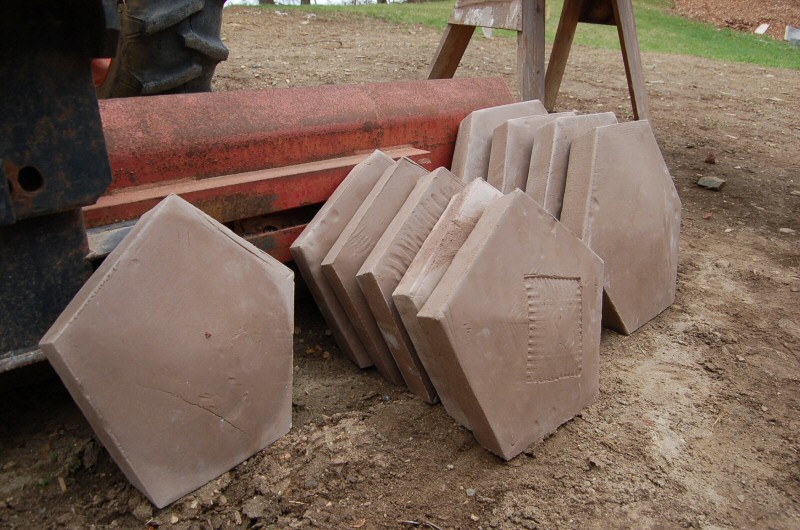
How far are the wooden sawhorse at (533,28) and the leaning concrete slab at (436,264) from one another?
208cm

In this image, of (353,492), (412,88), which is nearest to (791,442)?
(353,492)

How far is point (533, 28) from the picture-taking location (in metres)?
4.00

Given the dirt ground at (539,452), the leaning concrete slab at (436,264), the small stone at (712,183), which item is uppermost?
the leaning concrete slab at (436,264)

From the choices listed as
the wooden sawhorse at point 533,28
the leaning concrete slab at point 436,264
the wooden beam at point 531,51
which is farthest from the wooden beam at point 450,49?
the leaning concrete slab at point 436,264

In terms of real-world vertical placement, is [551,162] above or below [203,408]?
above

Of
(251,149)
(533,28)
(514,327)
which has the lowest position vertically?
(514,327)

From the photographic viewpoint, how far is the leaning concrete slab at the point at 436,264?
200 cm

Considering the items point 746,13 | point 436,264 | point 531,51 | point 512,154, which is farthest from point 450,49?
point 746,13

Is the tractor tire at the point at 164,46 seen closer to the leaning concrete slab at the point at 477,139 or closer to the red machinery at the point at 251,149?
the red machinery at the point at 251,149

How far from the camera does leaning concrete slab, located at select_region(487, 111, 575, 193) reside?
9.55 feet

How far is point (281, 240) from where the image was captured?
102 inches

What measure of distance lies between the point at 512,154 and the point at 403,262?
3.25 ft

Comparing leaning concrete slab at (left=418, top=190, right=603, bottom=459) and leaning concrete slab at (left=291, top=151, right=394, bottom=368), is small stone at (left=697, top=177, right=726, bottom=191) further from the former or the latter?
leaning concrete slab at (left=291, top=151, right=394, bottom=368)

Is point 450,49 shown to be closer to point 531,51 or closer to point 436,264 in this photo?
point 531,51
